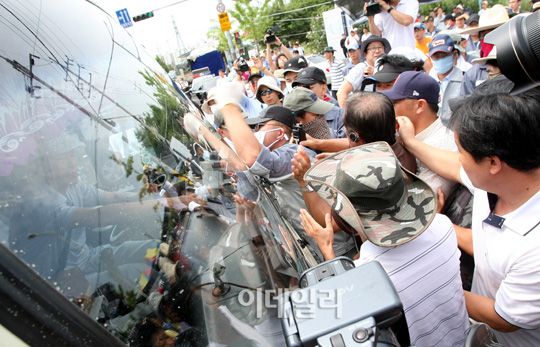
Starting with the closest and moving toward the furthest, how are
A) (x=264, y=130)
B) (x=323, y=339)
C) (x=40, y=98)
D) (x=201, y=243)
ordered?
(x=323, y=339), (x=40, y=98), (x=201, y=243), (x=264, y=130)

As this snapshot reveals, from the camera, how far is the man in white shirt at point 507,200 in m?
1.25

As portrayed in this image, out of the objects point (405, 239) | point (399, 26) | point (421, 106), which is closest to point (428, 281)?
point (405, 239)

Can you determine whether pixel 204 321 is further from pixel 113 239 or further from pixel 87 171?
pixel 87 171

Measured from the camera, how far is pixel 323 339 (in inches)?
29.7

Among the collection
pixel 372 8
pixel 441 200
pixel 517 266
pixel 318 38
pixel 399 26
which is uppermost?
pixel 372 8

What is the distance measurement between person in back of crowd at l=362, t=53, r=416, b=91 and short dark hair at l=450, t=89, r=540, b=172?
1.95 meters

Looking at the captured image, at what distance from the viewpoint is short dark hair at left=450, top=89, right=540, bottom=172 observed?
4.11 ft

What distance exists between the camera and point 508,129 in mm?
1261

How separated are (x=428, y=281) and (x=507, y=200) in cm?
44

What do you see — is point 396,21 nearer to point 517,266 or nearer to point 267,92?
point 267,92

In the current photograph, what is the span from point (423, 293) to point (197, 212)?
3.05ft

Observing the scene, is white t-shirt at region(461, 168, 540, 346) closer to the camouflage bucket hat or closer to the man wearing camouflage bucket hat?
the man wearing camouflage bucket hat

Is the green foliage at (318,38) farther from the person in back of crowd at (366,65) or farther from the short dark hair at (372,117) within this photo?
the short dark hair at (372,117)

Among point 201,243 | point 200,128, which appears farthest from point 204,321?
point 200,128
